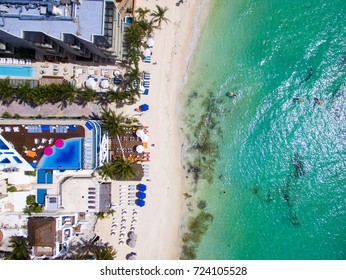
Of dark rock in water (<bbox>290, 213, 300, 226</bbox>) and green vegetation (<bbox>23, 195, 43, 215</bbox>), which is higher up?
green vegetation (<bbox>23, 195, 43, 215</bbox>)

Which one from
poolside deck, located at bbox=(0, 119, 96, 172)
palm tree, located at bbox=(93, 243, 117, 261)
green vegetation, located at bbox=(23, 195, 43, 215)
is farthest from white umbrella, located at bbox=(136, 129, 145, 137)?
palm tree, located at bbox=(93, 243, 117, 261)

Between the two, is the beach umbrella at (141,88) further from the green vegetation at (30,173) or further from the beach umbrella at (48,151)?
the green vegetation at (30,173)

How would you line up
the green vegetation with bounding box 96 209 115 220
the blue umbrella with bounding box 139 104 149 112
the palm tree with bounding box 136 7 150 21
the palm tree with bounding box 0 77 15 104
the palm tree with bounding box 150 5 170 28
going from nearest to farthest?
the palm tree with bounding box 0 77 15 104
the palm tree with bounding box 136 7 150 21
the palm tree with bounding box 150 5 170 28
the green vegetation with bounding box 96 209 115 220
the blue umbrella with bounding box 139 104 149 112

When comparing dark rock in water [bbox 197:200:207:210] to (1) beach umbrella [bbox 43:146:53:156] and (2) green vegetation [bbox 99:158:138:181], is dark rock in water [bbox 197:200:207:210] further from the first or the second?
(1) beach umbrella [bbox 43:146:53:156]

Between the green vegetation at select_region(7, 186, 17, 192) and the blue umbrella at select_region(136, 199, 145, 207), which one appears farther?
the blue umbrella at select_region(136, 199, 145, 207)

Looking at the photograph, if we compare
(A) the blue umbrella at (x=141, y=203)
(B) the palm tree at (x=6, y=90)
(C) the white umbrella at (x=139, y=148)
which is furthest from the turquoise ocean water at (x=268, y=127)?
(B) the palm tree at (x=6, y=90)

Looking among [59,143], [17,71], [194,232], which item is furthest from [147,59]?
[194,232]
